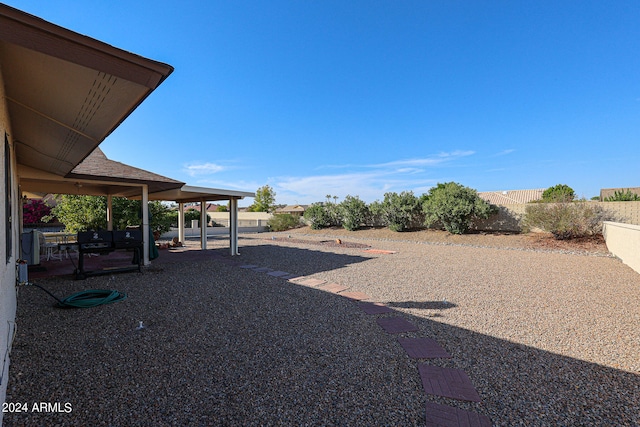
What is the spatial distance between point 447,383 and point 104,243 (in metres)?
7.83

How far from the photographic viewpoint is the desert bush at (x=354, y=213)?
67.8ft

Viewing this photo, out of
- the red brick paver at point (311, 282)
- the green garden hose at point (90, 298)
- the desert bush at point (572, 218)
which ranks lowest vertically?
the red brick paver at point (311, 282)

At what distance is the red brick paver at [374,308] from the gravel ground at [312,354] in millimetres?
204

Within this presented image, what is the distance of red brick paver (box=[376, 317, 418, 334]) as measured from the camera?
368 cm

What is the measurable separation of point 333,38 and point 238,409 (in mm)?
14514

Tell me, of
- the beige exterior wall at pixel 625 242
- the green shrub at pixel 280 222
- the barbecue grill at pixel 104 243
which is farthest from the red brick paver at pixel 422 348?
the green shrub at pixel 280 222

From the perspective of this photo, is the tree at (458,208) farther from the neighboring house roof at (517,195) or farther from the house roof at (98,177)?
the neighboring house roof at (517,195)

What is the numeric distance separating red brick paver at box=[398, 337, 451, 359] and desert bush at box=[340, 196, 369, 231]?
683 inches

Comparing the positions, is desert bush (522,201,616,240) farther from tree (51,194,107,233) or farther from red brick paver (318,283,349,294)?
tree (51,194,107,233)

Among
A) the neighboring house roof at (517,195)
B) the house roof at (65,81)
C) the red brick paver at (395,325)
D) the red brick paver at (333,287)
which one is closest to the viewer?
the house roof at (65,81)

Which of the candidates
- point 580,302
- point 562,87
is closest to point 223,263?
point 580,302

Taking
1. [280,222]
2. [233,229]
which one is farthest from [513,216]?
[280,222]

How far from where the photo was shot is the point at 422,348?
317cm

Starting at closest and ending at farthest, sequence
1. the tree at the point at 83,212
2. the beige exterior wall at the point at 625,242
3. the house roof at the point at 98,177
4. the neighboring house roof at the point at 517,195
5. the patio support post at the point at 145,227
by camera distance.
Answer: the house roof at the point at 98,177
the beige exterior wall at the point at 625,242
the patio support post at the point at 145,227
the tree at the point at 83,212
the neighboring house roof at the point at 517,195
